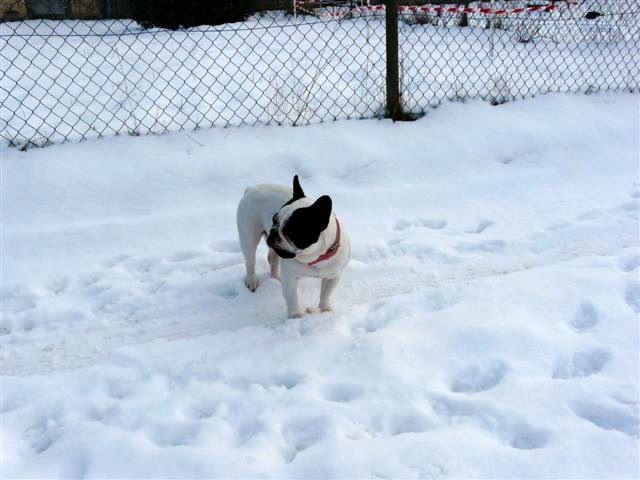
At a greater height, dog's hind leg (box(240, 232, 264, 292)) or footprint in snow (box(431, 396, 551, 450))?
dog's hind leg (box(240, 232, 264, 292))

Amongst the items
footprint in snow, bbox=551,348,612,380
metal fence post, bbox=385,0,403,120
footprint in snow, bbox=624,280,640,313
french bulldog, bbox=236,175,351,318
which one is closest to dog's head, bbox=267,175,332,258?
french bulldog, bbox=236,175,351,318

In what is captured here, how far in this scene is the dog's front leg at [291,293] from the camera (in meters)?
2.79

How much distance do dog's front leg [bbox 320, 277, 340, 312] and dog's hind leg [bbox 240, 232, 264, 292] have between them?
0.45m

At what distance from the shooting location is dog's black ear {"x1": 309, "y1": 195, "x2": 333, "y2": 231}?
234 centimetres

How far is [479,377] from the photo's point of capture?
243cm

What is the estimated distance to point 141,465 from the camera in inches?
80.2

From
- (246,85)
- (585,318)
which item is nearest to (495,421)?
(585,318)

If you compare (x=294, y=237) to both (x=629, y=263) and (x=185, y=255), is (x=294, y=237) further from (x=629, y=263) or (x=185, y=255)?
(x=629, y=263)

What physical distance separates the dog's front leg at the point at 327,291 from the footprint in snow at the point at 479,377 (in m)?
0.76

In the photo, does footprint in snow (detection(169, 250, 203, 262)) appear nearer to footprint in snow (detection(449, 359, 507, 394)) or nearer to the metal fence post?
footprint in snow (detection(449, 359, 507, 394))

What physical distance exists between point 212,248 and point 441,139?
2.29 metres

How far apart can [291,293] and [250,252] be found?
394mm

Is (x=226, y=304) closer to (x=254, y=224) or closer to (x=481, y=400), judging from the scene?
(x=254, y=224)

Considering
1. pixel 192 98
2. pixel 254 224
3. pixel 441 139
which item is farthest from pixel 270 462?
pixel 192 98
